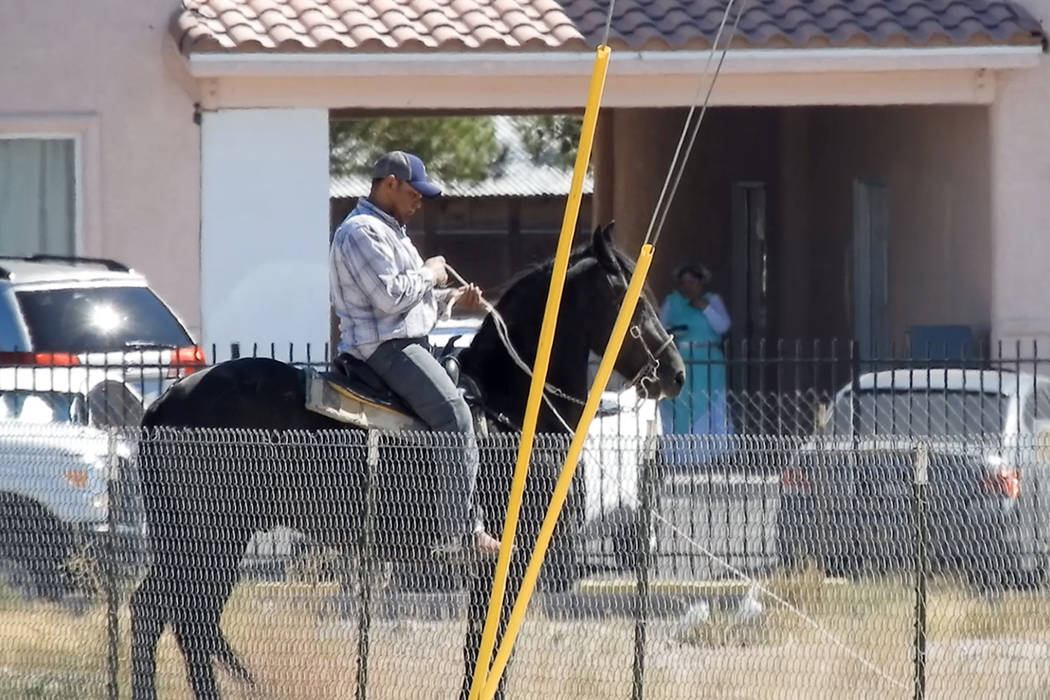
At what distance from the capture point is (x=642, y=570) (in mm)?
7441

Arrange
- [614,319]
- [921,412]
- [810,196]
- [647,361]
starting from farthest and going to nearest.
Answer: [810,196]
[921,412]
[647,361]
[614,319]

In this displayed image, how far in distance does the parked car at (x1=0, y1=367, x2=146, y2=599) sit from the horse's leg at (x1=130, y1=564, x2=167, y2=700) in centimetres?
10

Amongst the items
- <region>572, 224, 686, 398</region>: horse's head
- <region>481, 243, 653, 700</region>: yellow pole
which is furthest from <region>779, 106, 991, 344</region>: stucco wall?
<region>481, 243, 653, 700</region>: yellow pole

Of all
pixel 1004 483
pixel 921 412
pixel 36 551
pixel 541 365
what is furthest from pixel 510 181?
pixel 541 365

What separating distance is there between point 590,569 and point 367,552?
83 centimetres

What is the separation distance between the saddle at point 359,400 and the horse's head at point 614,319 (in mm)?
727

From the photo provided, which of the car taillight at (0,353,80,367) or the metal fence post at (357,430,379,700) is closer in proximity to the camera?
the metal fence post at (357,430,379,700)

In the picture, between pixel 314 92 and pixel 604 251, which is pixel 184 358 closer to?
pixel 314 92

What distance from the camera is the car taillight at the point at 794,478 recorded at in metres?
7.41

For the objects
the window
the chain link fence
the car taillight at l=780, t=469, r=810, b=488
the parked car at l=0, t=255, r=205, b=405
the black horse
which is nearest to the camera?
the chain link fence

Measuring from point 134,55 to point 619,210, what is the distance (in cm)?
663

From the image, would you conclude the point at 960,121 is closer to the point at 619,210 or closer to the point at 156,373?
the point at 619,210

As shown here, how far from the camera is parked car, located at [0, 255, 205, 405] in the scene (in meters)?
12.2

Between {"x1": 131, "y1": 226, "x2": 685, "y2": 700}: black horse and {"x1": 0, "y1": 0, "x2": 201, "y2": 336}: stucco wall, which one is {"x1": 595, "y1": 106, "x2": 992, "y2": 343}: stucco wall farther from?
{"x1": 131, "y1": 226, "x2": 685, "y2": 700}: black horse
